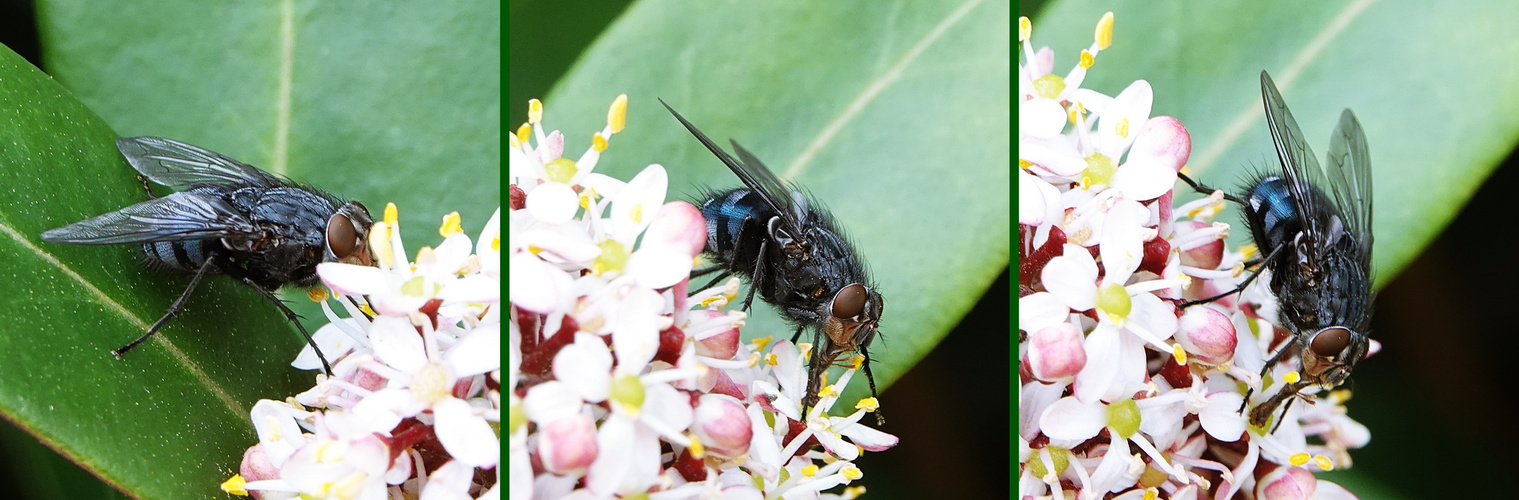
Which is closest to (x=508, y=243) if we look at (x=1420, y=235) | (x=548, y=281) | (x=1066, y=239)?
(x=548, y=281)

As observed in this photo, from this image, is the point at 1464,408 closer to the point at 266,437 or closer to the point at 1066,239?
the point at 1066,239

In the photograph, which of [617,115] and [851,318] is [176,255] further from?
[851,318]

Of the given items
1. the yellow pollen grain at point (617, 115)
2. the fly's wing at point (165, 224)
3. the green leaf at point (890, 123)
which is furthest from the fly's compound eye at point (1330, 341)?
the fly's wing at point (165, 224)

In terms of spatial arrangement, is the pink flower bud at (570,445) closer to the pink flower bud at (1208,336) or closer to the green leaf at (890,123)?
the green leaf at (890,123)

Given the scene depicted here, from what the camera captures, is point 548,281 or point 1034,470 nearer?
point 548,281

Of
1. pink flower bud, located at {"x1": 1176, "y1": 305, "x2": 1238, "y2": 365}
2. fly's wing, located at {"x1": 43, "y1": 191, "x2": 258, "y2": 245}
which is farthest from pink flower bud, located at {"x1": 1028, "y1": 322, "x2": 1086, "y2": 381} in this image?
fly's wing, located at {"x1": 43, "y1": 191, "x2": 258, "y2": 245}

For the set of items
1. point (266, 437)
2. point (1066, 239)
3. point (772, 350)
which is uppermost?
point (1066, 239)

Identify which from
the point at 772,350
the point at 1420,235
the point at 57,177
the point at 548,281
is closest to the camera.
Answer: the point at 548,281
